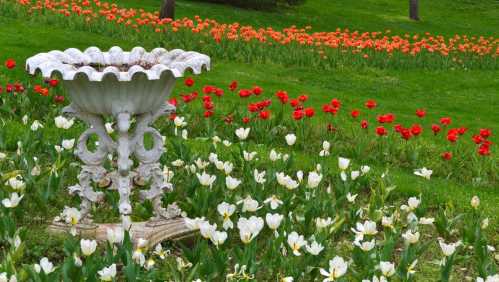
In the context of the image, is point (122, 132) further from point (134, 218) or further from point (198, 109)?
point (198, 109)

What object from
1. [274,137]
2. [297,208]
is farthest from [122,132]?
[274,137]

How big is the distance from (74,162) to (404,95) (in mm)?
8831

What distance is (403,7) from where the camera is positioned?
3569cm

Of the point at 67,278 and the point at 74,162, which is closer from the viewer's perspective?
the point at 67,278

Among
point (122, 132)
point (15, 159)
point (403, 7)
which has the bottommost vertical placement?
point (403, 7)

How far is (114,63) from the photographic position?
607 cm

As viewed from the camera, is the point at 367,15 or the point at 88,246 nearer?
the point at 88,246

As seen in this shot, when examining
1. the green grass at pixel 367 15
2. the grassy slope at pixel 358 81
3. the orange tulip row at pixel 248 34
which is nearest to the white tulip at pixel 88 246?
the grassy slope at pixel 358 81

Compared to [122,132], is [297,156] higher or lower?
lower

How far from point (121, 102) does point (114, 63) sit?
992mm

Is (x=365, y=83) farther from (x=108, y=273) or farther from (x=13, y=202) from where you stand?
(x=108, y=273)

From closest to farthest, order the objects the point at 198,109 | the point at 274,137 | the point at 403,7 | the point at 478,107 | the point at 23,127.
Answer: the point at 23,127
the point at 274,137
the point at 198,109
the point at 478,107
the point at 403,7

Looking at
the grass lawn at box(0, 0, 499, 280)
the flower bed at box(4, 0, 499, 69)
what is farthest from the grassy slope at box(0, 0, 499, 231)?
the flower bed at box(4, 0, 499, 69)

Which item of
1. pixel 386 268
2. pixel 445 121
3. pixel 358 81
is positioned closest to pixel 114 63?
pixel 386 268
